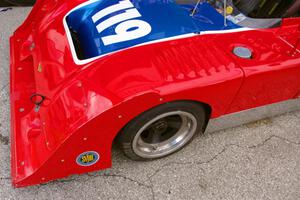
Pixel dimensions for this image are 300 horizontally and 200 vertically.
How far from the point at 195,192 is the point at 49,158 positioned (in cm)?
87

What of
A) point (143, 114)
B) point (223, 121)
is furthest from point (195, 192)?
point (143, 114)

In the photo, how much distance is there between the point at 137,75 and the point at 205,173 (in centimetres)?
82

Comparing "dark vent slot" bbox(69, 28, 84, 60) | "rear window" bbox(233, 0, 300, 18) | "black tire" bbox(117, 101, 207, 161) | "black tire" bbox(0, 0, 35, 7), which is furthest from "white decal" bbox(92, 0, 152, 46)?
"black tire" bbox(0, 0, 35, 7)

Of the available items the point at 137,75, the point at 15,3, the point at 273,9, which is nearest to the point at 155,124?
the point at 137,75

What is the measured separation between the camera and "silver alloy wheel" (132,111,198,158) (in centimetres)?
181

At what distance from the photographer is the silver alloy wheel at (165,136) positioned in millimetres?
→ 1815

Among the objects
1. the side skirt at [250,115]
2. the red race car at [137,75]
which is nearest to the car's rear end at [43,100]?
the red race car at [137,75]

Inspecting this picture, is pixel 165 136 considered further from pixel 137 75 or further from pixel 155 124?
pixel 137 75

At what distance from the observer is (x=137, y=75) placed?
1.54 meters

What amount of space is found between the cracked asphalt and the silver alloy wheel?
0.29 ft

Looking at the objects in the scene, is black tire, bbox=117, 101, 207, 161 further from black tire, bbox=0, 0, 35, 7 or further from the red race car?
black tire, bbox=0, 0, 35, 7

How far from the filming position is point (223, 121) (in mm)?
1974

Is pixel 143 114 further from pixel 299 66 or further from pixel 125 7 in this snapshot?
pixel 299 66

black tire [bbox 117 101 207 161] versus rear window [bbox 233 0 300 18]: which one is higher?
rear window [bbox 233 0 300 18]
